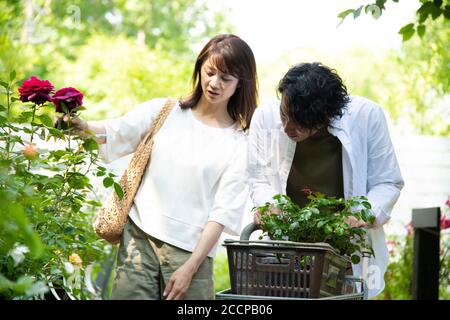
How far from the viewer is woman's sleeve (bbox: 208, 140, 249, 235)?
103 inches

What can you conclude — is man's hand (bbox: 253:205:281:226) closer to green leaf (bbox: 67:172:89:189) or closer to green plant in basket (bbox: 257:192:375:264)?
green plant in basket (bbox: 257:192:375:264)

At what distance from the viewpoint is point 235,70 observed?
261 cm

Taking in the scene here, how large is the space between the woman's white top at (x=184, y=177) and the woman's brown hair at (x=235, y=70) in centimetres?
11

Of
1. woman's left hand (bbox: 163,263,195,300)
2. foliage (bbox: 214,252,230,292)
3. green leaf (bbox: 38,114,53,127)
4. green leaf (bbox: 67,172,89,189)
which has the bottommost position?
foliage (bbox: 214,252,230,292)

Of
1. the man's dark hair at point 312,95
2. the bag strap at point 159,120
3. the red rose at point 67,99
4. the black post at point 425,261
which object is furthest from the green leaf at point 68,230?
the black post at point 425,261

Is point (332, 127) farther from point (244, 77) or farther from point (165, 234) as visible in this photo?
point (165, 234)

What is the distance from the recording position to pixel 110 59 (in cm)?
879

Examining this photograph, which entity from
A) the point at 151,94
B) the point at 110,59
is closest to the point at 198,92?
the point at 151,94

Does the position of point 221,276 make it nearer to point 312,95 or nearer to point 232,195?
point 232,195

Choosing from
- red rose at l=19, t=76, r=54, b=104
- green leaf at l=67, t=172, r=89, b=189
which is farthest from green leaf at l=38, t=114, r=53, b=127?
green leaf at l=67, t=172, r=89, b=189

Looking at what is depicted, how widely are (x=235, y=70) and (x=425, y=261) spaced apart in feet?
8.30

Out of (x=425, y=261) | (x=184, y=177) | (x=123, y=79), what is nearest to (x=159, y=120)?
(x=184, y=177)

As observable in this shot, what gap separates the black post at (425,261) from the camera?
4582 millimetres

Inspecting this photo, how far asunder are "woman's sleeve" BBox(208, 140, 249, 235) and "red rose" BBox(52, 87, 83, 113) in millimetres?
568
